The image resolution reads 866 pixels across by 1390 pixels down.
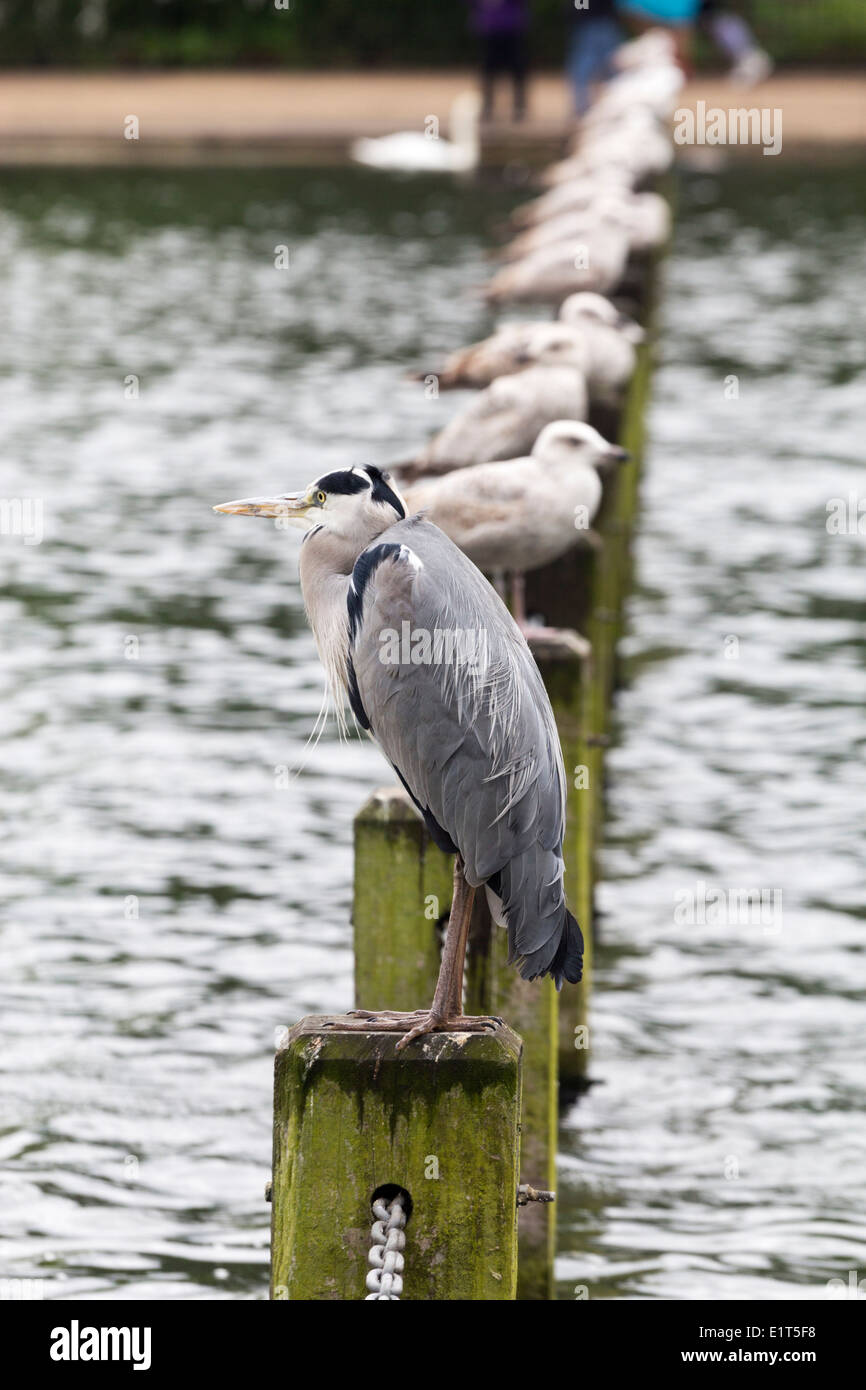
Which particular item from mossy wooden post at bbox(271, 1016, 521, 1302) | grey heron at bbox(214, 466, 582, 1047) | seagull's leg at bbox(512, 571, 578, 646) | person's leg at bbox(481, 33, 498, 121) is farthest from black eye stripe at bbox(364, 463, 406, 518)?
person's leg at bbox(481, 33, 498, 121)

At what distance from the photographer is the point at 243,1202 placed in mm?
5500

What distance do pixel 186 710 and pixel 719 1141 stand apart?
11.8ft

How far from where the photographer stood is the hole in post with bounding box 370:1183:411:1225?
3348 millimetres

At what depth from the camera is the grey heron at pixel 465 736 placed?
12.0 ft

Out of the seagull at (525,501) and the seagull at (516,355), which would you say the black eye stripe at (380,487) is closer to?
the seagull at (525,501)

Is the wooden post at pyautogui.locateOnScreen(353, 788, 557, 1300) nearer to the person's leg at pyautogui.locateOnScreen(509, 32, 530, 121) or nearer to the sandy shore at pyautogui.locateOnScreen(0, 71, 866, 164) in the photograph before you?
the sandy shore at pyautogui.locateOnScreen(0, 71, 866, 164)

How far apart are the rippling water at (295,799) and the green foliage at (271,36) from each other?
14486mm

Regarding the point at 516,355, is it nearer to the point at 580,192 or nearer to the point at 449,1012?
the point at 580,192

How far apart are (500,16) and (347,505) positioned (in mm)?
21130

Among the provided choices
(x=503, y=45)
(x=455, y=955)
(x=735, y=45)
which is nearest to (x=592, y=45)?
(x=503, y=45)

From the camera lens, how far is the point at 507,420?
6.89 metres

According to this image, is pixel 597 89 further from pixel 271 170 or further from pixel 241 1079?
pixel 241 1079

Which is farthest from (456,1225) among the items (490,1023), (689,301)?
(689,301)

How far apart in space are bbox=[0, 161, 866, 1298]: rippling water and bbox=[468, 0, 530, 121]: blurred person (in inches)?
327
